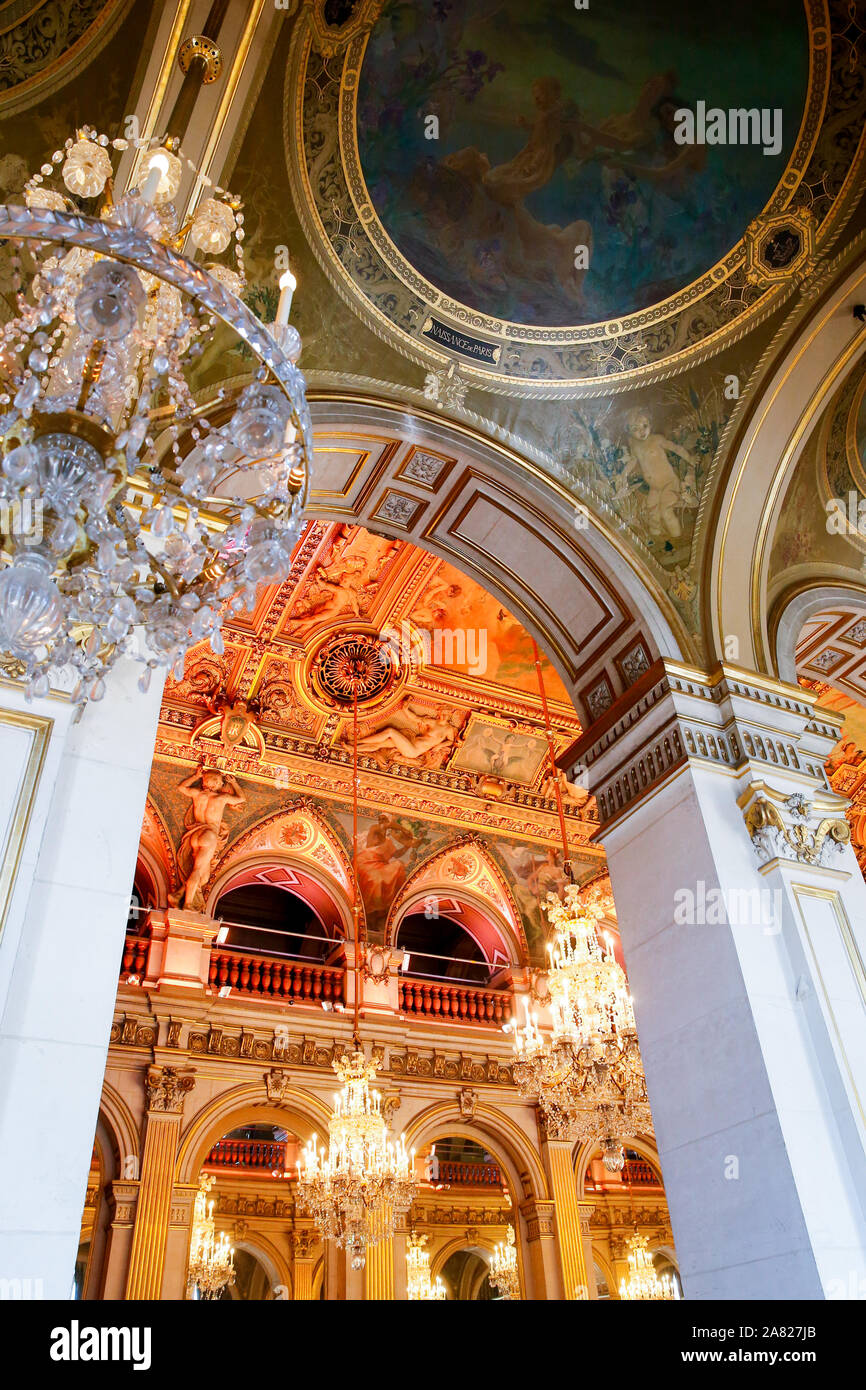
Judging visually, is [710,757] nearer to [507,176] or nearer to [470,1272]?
[507,176]

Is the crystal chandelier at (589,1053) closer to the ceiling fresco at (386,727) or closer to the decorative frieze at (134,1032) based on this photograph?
the ceiling fresco at (386,727)

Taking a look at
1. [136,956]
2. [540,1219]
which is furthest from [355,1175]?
[540,1219]

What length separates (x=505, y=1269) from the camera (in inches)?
571

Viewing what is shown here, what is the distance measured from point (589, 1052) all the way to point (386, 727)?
479 cm

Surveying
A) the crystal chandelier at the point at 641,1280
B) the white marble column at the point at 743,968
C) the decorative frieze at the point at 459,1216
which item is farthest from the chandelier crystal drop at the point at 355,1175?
the decorative frieze at the point at 459,1216

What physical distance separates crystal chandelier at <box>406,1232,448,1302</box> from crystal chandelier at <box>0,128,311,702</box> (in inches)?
500

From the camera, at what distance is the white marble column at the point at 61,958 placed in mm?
3086

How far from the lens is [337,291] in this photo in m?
5.84

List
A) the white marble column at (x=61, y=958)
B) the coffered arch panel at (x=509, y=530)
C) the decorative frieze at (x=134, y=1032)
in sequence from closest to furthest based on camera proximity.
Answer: the white marble column at (x=61, y=958), the coffered arch panel at (x=509, y=530), the decorative frieze at (x=134, y=1032)

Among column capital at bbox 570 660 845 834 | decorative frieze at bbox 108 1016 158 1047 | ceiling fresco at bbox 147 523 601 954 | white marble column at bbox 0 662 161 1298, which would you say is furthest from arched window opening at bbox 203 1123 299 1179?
white marble column at bbox 0 662 161 1298

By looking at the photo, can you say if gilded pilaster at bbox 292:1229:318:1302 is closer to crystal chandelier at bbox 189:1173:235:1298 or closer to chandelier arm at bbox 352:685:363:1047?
crystal chandelier at bbox 189:1173:235:1298

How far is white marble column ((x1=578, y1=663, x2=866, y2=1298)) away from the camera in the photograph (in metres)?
4.74

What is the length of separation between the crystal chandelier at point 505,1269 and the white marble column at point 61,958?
495 inches

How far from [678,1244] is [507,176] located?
20.8 ft
